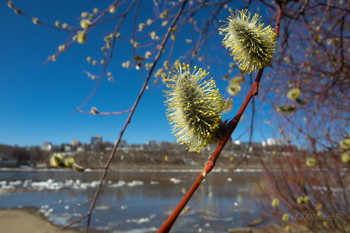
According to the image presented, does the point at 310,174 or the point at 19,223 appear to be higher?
the point at 310,174

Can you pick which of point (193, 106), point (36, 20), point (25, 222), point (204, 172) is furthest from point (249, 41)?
point (25, 222)

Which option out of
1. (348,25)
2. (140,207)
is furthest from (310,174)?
(140,207)

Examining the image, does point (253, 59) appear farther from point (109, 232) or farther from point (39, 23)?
point (109, 232)

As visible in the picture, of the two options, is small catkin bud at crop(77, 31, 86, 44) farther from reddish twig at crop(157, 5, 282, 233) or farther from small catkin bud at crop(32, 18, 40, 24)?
reddish twig at crop(157, 5, 282, 233)

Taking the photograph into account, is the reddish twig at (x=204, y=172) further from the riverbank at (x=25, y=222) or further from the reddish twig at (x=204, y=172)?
the riverbank at (x=25, y=222)

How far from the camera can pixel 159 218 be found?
30.2 feet

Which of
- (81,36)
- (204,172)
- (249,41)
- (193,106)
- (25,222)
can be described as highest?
(81,36)

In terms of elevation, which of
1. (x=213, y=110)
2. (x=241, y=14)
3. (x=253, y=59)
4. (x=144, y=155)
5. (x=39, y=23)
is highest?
(x=144, y=155)

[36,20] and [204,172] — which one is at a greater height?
[36,20]

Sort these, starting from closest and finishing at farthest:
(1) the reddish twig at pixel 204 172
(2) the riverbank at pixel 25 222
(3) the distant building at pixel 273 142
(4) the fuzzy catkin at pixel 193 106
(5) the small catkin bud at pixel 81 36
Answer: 1. (1) the reddish twig at pixel 204 172
2. (4) the fuzzy catkin at pixel 193 106
3. (5) the small catkin bud at pixel 81 36
4. (3) the distant building at pixel 273 142
5. (2) the riverbank at pixel 25 222

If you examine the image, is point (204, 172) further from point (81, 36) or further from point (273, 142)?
point (273, 142)

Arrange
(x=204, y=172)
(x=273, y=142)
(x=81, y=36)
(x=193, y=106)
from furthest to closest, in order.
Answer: (x=273, y=142) → (x=81, y=36) → (x=193, y=106) → (x=204, y=172)

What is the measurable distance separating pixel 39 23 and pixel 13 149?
64.7 m

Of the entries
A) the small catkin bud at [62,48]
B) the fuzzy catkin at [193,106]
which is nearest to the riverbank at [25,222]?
the small catkin bud at [62,48]
